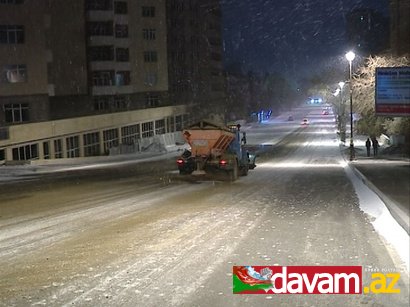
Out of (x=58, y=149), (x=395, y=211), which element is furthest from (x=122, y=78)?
(x=395, y=211)

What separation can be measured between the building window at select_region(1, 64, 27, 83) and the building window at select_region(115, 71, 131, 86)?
21125 mm

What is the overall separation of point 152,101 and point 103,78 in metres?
9.71

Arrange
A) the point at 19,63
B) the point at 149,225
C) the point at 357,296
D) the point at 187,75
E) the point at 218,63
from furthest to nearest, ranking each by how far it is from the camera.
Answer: the point at 218,63
the point at 187,75
the point at 19,63
the point at 149,225
the point at 357,296

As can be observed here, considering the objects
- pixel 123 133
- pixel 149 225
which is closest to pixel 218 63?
pixel 123 133

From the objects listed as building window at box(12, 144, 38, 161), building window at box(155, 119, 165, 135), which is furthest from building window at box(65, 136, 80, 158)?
building window at box(155, 119, 165, 135)

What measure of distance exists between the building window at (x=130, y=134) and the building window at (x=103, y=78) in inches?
258

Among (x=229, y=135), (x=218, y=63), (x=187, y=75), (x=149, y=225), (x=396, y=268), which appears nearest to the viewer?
(x=396, y=268)

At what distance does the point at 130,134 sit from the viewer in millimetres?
57906

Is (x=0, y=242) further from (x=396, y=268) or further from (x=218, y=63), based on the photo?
(x=218, y=63)

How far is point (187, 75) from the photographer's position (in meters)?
96.4

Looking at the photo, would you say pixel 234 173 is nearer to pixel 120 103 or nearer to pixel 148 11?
pixel 120 103

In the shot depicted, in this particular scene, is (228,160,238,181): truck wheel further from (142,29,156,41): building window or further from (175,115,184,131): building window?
(175,115,184,131): building window

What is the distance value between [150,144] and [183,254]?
44923mm

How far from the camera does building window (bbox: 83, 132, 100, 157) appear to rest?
48.2m
